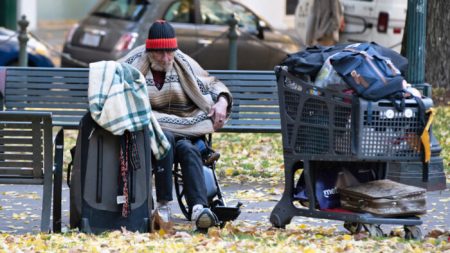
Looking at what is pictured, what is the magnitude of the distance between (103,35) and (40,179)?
969 cm

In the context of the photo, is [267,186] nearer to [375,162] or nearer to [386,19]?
[375,162]

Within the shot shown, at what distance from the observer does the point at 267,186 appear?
9898 millimetres

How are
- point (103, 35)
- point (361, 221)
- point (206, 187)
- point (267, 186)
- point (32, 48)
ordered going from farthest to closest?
1. point (103, 35)
2. point (32, 48)
3. point (267, 186)
4. point (206, 187)
5. point (361, 221)

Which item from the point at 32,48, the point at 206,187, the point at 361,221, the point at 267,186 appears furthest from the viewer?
the point at 32,48

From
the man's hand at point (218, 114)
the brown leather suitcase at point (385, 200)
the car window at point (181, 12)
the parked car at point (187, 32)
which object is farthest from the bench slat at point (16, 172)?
the car window at point (181, 12)

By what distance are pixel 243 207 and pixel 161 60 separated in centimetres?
154

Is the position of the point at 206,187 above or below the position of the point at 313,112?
below

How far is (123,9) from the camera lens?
17.4 m

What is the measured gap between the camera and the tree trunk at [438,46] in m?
14.1

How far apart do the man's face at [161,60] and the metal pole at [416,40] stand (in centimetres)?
235

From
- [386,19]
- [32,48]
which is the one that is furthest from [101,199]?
[386,19]

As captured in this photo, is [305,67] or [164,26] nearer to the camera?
[305,67]

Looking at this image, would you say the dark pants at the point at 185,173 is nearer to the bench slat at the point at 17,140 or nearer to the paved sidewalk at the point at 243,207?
the paved sidewalk at the point at 243,207

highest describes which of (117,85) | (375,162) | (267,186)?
(117,85)
